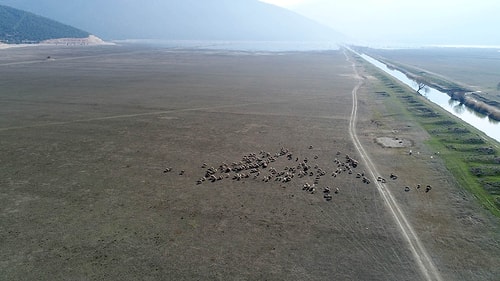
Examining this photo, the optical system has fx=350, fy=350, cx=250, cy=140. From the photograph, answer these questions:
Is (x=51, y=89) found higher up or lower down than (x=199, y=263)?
higher up

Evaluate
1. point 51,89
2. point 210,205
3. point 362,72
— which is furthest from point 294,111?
point 362,72

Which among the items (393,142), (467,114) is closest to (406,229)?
(393,142)

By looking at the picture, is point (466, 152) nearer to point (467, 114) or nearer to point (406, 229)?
point (406, 229)

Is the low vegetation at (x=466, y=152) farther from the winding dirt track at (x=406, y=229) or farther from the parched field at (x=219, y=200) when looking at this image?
the winding dirt track at (x=406, y=229)

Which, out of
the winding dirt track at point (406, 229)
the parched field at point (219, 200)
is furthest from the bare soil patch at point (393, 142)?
the winding dirt track at point (406, 229)

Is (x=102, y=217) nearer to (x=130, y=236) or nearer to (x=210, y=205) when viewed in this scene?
(x=130, y=236)

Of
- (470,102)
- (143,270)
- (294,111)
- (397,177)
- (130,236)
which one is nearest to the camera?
(143,270)
